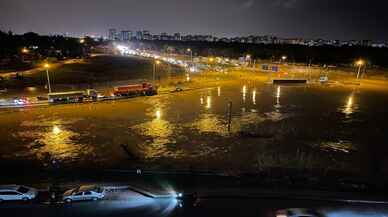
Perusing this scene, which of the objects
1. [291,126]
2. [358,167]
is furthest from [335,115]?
[358,167]

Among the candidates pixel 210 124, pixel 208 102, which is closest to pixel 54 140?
pixel 210 124

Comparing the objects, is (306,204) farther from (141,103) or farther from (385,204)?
(141,103)

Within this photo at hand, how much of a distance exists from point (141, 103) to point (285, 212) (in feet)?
97.0

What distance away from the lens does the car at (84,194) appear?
16.3m

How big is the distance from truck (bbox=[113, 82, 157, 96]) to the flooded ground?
214 centimetres

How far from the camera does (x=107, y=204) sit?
16.2m

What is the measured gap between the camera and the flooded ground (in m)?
22.9

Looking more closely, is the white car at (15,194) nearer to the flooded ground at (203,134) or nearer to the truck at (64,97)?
the flooded ground at (203,134)

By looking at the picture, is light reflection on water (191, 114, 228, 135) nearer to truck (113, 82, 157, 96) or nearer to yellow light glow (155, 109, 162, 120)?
yellow light glow (155, 109, 162, 120)

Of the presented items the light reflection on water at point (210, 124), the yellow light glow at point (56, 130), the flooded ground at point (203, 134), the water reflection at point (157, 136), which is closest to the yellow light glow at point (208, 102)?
the flooded ground at point (203, 134)

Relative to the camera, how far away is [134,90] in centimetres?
4638

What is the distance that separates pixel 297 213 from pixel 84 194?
1142 centimetres

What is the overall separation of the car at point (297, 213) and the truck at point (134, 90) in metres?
34.5

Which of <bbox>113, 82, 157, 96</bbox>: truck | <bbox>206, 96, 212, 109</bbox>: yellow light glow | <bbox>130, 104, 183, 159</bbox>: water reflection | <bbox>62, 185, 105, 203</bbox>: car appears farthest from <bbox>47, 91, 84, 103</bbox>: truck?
<bbox>62, 185, 105, 203</bbox>: car
